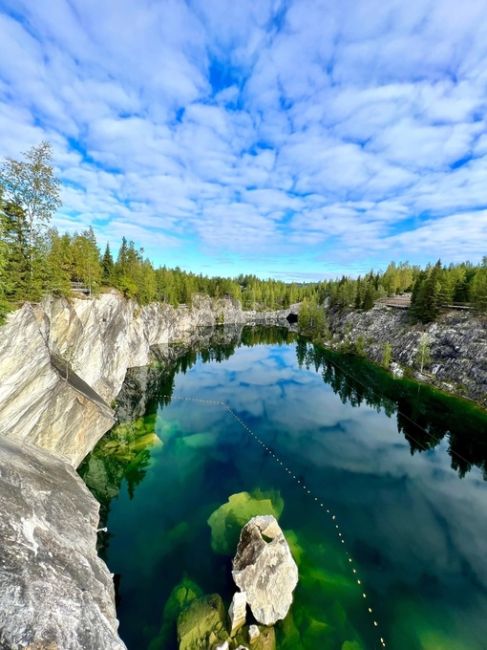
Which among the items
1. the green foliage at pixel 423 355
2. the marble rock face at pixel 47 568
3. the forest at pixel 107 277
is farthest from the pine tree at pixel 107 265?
the green foliage at pixel 423 355

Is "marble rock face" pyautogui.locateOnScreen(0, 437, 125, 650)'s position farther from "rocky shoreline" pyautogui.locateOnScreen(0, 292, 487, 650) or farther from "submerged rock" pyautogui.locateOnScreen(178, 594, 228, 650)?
"submerged rock" pyautogui.locateOnScreen(178, 594, 228, 650)

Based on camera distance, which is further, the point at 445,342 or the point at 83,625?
the point at 445,342

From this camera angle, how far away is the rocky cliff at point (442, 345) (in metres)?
51.5

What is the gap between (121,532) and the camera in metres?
21.9

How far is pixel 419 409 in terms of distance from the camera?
4722cm

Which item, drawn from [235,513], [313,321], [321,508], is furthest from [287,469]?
[313,321]

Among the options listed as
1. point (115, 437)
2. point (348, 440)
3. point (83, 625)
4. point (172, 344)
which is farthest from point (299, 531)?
point (172, 344)

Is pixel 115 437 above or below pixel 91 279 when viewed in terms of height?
below

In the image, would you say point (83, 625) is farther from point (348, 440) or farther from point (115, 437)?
point (348, 440)

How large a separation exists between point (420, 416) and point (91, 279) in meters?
55.1

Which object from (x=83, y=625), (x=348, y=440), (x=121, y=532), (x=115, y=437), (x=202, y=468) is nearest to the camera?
(x=83, y=625)

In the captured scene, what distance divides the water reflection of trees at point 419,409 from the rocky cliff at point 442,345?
12.8ft

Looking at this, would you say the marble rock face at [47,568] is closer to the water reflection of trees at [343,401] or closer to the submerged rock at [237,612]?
the submerged rock at [237,612]

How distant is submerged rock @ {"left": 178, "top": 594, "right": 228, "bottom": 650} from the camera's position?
538 inches
